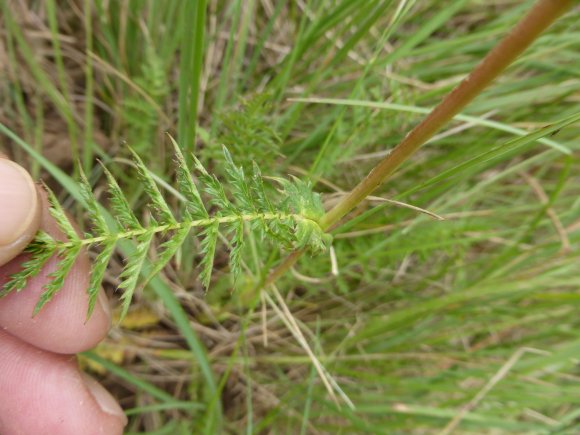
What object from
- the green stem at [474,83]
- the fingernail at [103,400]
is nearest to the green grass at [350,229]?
the fingernail at [103,400]

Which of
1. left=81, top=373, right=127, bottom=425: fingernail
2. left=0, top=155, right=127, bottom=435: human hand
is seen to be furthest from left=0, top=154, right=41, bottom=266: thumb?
left=81, top=373, right=127, bottom=425: fingernail

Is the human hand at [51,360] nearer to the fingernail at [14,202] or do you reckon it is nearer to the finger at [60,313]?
the finger at [60,313]

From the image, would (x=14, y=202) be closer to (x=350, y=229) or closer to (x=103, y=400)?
(x=103, y=400)

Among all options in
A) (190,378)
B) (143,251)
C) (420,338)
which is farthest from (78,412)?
(420,338)

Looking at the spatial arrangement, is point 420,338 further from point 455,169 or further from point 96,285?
point 96,285

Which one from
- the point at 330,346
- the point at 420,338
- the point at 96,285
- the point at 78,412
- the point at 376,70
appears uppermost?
the point at 376,70

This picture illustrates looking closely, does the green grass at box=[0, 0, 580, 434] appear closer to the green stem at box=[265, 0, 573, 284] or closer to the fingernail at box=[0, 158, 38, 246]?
the fingernail at box=[0, 158, 38, 246]
